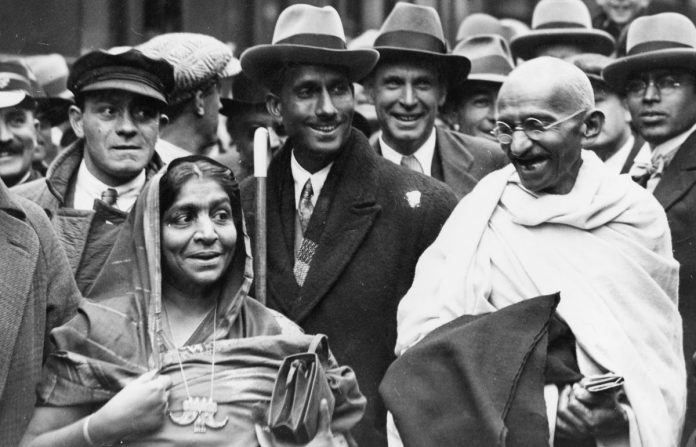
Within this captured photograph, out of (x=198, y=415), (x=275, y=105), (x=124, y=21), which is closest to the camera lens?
(x=198, y=415)

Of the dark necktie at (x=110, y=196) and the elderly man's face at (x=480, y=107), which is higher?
the elderly man's face at (x=480, y=107)

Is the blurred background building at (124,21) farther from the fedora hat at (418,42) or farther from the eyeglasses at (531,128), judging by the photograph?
the eyeglasses at (531,128)

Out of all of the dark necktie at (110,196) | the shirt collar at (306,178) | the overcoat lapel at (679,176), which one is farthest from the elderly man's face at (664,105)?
the dark necktie at (110,196)

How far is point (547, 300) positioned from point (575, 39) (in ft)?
12.9

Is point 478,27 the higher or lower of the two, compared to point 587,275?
higher

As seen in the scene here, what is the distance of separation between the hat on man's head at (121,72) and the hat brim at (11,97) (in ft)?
2.17

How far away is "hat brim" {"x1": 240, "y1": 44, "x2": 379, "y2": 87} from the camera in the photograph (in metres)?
6.45

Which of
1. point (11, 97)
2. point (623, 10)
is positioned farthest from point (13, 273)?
point (623, 10)

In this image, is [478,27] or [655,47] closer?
[655,47]

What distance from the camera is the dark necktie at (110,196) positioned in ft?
21.1

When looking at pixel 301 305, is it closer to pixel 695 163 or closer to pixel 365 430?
pixel 365 430

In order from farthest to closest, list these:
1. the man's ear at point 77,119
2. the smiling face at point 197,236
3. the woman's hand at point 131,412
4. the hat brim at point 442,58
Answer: the hat brim at point 442,58 → the man's ear at point 77,119 → the smiling face at point 197,236 → the woman's hand at point 131,412

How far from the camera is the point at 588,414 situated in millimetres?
5133

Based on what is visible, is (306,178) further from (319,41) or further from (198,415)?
(198,415)
